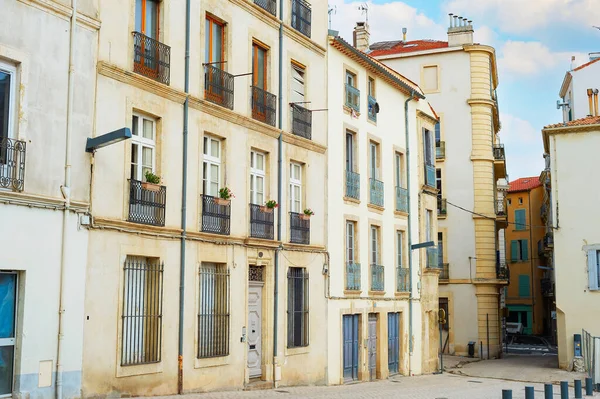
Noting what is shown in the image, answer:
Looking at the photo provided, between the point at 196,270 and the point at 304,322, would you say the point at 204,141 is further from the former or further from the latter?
the point at 304,322

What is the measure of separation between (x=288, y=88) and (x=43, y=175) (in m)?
9.69

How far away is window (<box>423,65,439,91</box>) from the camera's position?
43.3 m

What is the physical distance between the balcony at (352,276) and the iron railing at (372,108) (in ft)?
17.2

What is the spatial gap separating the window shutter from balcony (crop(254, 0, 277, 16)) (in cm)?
1714

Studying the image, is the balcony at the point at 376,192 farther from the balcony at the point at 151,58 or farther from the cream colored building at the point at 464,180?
the cream colored building at the point at 464,180

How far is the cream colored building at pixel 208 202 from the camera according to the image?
1541cm

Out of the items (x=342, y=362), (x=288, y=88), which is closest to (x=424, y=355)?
(x=342, y=362)

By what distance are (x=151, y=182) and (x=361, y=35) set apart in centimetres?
2764

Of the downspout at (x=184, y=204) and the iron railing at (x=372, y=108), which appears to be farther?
the iron railing at (x=372, y=108)

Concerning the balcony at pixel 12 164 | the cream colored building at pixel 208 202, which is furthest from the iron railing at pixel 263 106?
the balcony at pixel 12 164

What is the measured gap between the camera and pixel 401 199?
2927cm

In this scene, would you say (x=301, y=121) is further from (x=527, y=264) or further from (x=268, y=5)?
(x=527, y=264)

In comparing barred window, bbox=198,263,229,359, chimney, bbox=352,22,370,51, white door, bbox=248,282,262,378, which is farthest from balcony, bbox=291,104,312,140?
chimney, bbox=352,22,370,51

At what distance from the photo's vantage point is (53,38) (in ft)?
46.3
